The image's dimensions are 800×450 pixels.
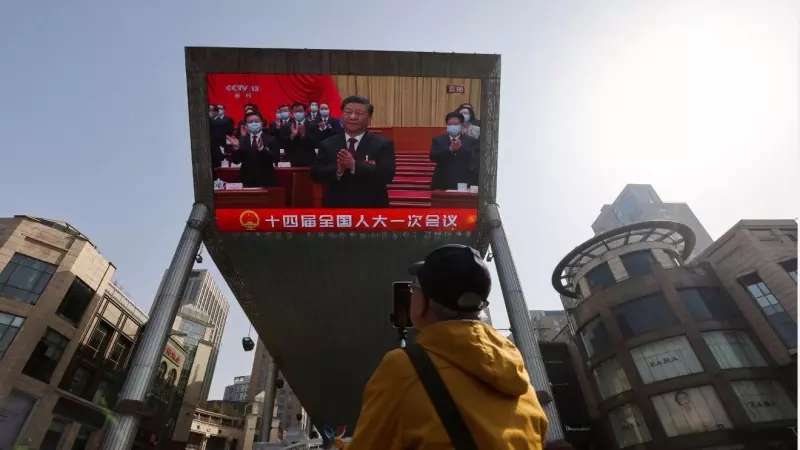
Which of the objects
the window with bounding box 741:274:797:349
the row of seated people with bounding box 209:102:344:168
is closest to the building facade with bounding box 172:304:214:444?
the row of seated people with bounding box 209:102:344:168

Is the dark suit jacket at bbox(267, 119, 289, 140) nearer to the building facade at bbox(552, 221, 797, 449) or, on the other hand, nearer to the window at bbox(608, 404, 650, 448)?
the building facade at bbox(552, 221, 797, 449)

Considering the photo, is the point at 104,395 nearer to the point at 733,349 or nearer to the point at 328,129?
the point at 328,129

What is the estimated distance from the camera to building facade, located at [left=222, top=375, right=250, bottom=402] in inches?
4141

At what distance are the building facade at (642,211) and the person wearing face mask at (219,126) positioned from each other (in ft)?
209

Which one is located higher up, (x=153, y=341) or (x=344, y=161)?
(x=344, y=161)

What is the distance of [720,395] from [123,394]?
26985 mm

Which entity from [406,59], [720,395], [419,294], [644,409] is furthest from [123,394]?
[720,395]

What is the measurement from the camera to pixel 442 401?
1494 mm

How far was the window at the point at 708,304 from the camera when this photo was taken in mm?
23656

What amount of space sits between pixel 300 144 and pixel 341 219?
3.45 m

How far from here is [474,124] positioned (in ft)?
51.4

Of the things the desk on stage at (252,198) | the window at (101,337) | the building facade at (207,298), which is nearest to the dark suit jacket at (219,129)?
the desk on stage at (252,198)

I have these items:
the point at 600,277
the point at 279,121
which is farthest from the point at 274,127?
the point at 600,277

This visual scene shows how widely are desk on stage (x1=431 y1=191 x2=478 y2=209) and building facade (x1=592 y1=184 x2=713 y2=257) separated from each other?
56.6 m
